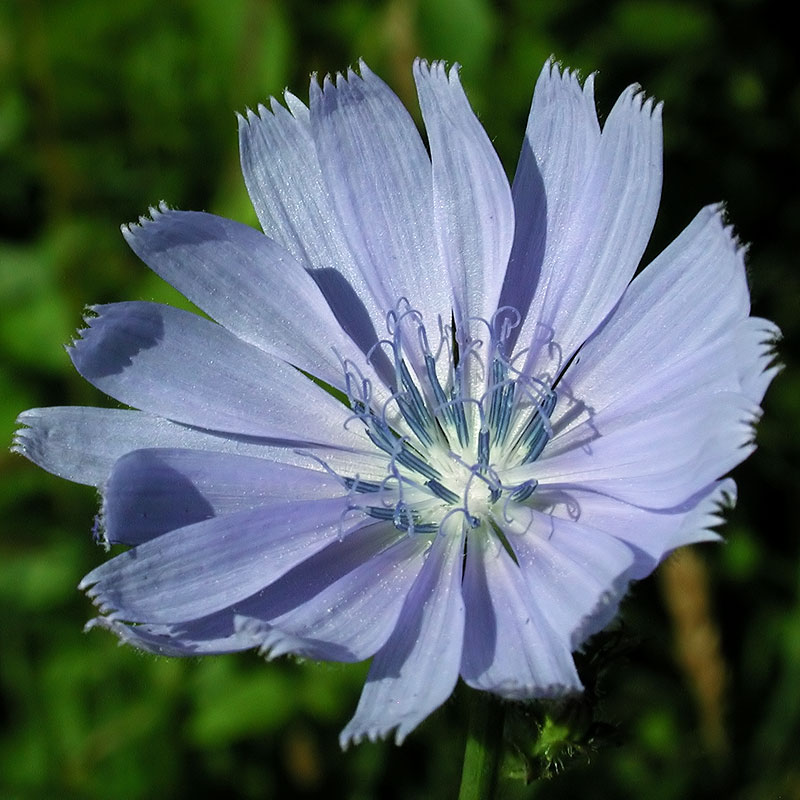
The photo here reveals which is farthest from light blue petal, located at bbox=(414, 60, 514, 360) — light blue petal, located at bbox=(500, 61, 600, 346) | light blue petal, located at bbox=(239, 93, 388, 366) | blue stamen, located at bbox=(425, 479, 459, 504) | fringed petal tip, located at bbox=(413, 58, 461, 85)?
blue stamen, located at bbox=(425, 479, 459, 504)

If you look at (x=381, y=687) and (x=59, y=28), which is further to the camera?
(x=59, y=28)

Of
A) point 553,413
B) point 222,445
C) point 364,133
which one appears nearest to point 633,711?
point 553,413

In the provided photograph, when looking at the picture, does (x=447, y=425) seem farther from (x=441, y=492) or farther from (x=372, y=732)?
(x=372, y=732)

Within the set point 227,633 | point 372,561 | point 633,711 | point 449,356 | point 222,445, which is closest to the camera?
point 227,633

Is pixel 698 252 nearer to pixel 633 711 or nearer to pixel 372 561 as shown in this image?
pixel 372 561

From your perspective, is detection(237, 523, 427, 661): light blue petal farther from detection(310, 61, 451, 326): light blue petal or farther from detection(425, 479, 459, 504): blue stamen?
detection(310, 61, 451, 326): light blue petal

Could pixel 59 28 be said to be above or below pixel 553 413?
above

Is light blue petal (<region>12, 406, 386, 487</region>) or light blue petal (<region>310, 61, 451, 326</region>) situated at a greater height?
light blue petal (<region>310, 61, 451, 326</region>)

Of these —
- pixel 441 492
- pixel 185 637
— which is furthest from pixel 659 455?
pixel 185 637
